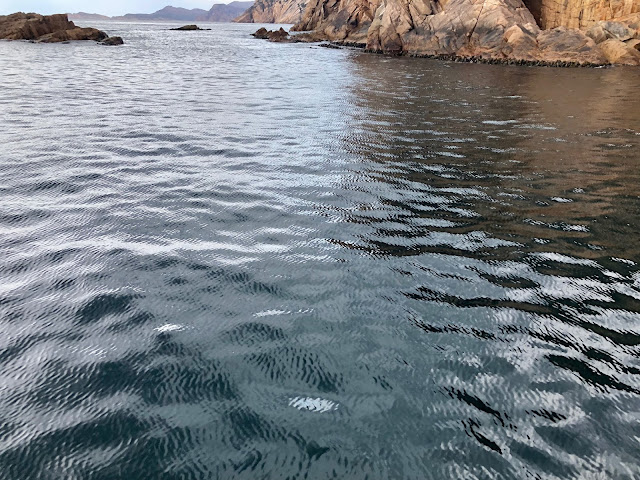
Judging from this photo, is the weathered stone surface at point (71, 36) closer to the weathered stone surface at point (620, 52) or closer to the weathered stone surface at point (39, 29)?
the weathered stone surface at point (39, 29)

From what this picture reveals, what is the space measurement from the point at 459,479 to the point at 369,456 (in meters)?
0.53

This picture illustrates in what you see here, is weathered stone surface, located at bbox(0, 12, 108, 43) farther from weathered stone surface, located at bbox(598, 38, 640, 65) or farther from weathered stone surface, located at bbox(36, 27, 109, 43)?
weathered stone surface, located at bbox(598, 38, 640, 65)

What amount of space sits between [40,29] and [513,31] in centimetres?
5286

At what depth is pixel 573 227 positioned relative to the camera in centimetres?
650

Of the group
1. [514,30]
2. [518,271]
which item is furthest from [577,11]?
[518,271]

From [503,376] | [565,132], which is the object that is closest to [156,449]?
[503,376]

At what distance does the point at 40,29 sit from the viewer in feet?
184

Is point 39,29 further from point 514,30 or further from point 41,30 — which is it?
point 514,30

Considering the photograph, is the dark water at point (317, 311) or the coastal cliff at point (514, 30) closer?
the dark water at point (317, 311)

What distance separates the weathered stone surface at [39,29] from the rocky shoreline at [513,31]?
3650 cm

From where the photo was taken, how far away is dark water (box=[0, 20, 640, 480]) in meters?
2.94

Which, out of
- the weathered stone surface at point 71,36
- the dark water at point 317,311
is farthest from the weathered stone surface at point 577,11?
the weathered stone surface at point 71,36

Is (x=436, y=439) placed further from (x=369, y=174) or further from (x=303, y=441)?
(x=369, y=174)

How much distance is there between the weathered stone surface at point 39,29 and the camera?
5512 cm
